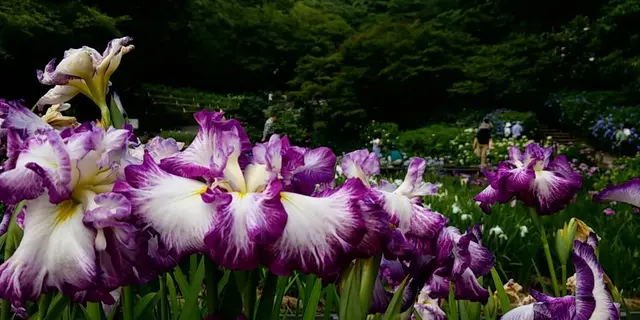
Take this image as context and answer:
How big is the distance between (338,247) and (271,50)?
27124mm

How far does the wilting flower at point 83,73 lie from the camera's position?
2.86 ft

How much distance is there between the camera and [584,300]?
0.73 meters

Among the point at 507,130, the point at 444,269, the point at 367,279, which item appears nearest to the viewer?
the point at 367,279

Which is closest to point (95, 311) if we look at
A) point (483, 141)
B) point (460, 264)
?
point (460, 264)

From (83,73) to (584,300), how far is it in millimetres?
708

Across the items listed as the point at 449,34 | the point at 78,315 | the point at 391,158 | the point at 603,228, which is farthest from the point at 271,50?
the point at 78,315

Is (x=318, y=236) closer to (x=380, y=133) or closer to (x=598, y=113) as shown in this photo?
(x=598, y=113)

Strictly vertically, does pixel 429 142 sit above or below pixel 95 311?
below

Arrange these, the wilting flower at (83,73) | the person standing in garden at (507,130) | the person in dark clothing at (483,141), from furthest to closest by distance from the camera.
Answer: the person standing in garden at (507,130)
the person in dark clothing at (483,141)
the wilting flower at (83,73)

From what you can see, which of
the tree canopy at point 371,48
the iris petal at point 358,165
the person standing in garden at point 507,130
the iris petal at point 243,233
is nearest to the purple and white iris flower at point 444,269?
the iris petal at point 358,165

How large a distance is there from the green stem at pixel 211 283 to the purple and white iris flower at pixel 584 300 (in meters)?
0.39

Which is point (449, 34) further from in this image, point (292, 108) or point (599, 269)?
point (599, 269)

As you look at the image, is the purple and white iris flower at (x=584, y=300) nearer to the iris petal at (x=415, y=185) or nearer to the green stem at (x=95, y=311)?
the iris petal at (x=415, y=185)

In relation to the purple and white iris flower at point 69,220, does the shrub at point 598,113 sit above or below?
below
